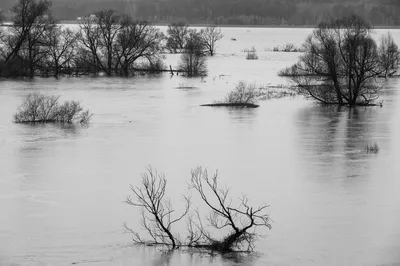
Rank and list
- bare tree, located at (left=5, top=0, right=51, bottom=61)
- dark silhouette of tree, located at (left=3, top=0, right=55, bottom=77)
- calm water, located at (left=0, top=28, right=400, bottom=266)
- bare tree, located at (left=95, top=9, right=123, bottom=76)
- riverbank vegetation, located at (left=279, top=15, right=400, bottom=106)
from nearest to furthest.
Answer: calm water, located at (left=0, top=28, right=400, bottom=266) → riverbank vegetation, located at (left=279, top=15, right=400, bottom=106) → dark silhouette of tree, located at (left=3, top=0, right=55, bottom=77) → bare tree, located at (left=5, top=0, right=51, bottom=61) → bare tree, located at (left=95, top=9, right=123, bottom=76)

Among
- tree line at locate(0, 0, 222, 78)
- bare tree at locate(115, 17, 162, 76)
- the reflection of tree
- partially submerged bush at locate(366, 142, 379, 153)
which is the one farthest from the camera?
bare tree at locate(115, 17, 162, 76)

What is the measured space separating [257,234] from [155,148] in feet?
29.5

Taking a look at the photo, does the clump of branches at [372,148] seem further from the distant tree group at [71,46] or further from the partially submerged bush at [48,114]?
the distant tree group at [71,46]

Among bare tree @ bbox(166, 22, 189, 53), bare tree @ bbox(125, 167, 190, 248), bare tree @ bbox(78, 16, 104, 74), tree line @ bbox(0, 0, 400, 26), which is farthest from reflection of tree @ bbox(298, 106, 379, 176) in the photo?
tree line @ bbox(0, 0, 400, 26)

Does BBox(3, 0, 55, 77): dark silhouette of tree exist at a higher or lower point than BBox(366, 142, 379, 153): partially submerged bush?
higher

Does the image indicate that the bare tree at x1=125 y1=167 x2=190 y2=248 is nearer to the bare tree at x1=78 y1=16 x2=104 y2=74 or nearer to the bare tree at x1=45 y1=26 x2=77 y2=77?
the bare tree at x1=45 y1=26 x2=77 y2=77

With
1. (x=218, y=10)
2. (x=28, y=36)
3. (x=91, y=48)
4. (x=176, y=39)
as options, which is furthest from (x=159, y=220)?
A: (x=218, y=10)

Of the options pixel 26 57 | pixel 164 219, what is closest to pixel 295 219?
pixel 164 219

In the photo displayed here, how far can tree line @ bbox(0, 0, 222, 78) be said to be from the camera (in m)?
51.4

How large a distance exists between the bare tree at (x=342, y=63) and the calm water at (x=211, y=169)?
110cm

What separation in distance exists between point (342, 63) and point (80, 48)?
25.3 m

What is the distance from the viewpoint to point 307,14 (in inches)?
6772

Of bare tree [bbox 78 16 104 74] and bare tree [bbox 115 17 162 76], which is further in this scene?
bare tree [bbox 115 17 162 76]

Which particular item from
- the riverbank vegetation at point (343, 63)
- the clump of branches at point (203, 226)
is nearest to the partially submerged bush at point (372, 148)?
the clump of branches at point (203, 226)
